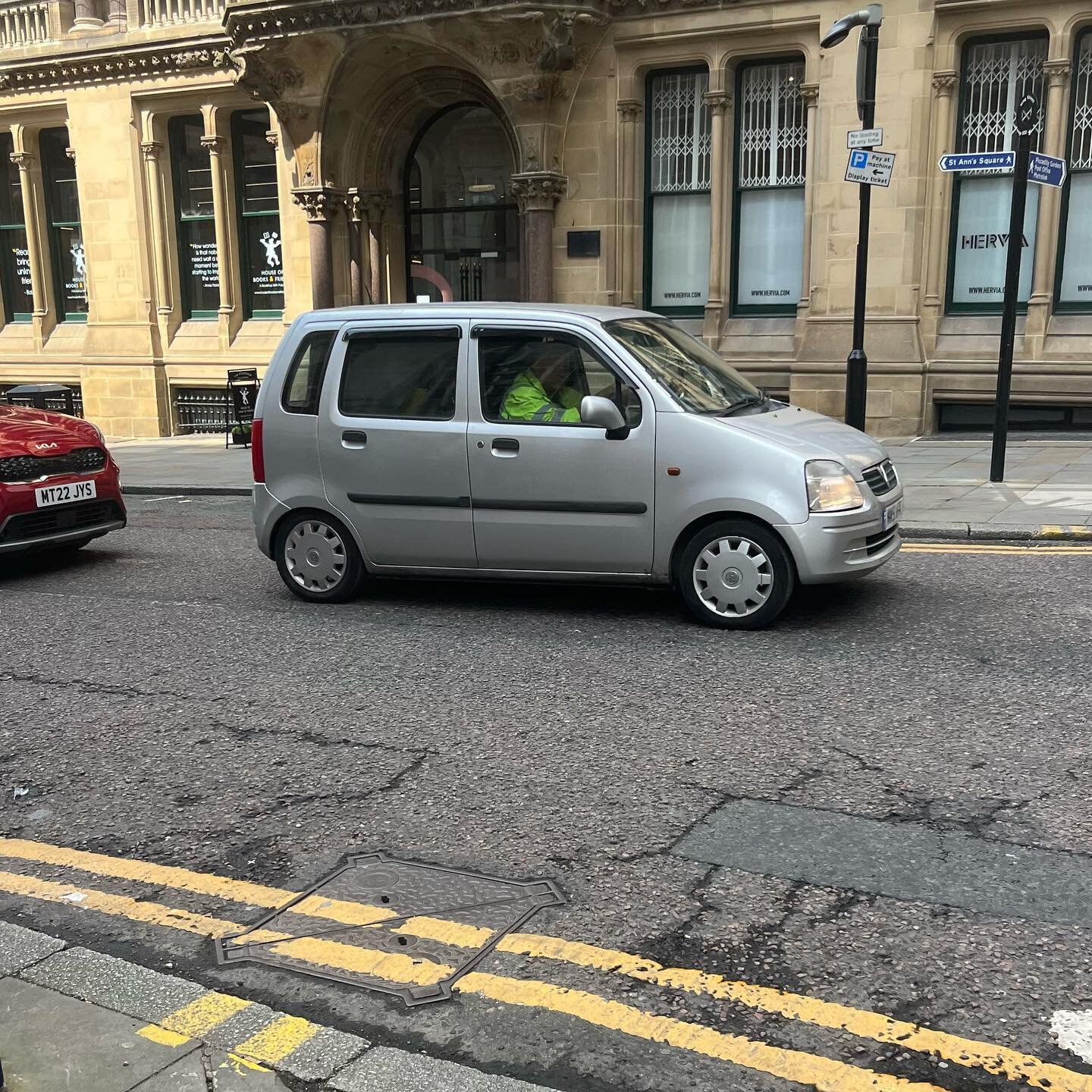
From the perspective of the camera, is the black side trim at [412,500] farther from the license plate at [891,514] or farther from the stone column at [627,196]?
the stone column at [627,196]

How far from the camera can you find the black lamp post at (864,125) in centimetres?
1154

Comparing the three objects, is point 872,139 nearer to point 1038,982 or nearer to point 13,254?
point 1038,982

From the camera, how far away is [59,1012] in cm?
293

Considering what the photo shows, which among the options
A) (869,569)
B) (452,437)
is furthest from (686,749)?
(452,437)

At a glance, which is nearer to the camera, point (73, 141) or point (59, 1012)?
point (59, 1012)

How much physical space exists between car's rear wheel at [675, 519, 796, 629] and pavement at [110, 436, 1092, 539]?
3320 millimetres

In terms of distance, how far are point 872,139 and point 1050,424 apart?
17.8 feet

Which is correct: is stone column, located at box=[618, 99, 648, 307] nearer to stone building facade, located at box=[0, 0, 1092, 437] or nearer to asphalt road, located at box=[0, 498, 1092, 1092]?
stone building facade, located at box=[0, 0, 1092, 437]

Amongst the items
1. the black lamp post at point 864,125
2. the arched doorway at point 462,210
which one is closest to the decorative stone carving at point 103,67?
the arched doorway at point 462,210

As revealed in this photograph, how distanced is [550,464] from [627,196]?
1076 centimetres

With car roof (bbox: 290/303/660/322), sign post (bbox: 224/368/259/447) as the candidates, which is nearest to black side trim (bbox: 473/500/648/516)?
car roof (bbox: 290/303/660/322)

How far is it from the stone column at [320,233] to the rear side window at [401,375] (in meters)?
10.9

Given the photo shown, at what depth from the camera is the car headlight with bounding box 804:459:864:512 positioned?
636 cm

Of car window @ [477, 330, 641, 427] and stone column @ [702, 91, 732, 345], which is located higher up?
stone column @ [702, 91, 732, 345]
